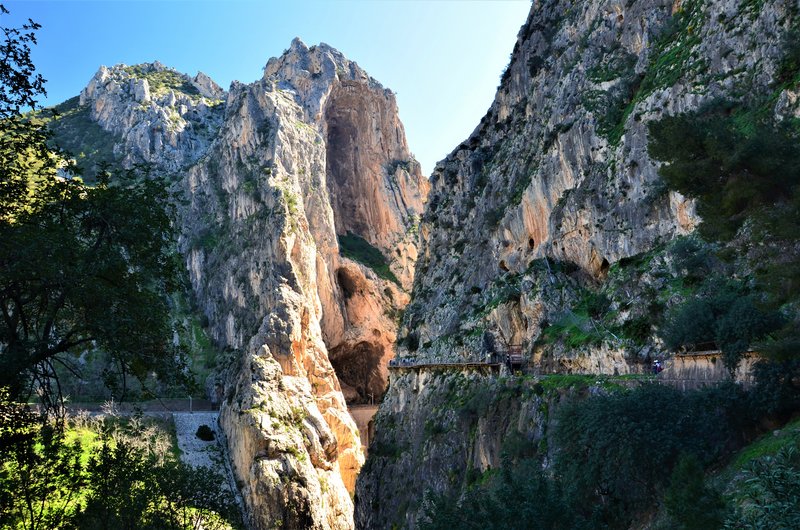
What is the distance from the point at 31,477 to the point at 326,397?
5242cm

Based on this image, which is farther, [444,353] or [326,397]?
[326,397]

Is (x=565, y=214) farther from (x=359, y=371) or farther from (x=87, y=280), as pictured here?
(x=359, y=371)

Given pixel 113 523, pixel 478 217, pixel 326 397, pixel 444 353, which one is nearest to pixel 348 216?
pixel 326 397

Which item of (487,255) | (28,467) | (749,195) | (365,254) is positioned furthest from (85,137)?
(749,195)

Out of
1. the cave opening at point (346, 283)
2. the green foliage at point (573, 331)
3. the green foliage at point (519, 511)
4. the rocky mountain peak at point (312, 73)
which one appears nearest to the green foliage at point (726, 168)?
the green foliage at point (519, 511)

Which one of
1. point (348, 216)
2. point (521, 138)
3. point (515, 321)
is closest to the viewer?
point (515, 321)

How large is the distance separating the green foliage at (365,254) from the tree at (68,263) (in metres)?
70.6

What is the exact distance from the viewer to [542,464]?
19766mm

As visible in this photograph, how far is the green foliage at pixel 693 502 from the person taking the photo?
8.77 meters

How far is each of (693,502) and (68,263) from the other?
1186 cm

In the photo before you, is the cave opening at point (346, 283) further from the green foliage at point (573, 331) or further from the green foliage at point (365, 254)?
the green foliage at point (573, 331)

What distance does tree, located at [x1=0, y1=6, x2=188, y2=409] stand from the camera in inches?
413

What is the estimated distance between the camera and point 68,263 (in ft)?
36.3

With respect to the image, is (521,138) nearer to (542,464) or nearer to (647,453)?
(542,464)
